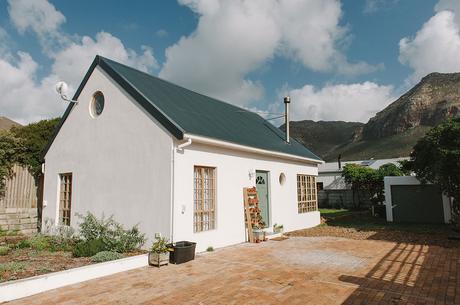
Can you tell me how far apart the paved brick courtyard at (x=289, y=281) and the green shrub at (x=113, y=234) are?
4.34 feet

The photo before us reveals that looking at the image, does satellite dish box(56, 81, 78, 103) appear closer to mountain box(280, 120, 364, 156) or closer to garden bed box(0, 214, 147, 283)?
garden bed box(0, 214, 147, 283)

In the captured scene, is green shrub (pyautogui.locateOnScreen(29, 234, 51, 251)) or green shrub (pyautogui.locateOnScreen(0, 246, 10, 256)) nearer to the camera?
green shrub (pyautogui.locateOnScreen(0, 246, 10, 256))

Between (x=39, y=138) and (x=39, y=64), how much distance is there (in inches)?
Answer: 128

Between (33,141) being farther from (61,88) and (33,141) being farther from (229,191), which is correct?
(229,191)

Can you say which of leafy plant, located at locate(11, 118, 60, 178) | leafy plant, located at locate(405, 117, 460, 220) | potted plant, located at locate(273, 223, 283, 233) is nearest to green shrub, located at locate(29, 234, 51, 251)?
leafy plant, located at locate(11, 118, 60, 178)

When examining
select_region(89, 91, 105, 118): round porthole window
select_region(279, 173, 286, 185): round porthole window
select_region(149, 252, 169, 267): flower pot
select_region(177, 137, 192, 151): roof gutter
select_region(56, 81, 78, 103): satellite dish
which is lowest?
select_region(149, 252, 169, 267): flower pot

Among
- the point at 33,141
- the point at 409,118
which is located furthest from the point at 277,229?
the point at 409,118

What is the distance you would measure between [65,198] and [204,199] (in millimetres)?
5593

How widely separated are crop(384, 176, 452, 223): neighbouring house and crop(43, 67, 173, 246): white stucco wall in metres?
12.6

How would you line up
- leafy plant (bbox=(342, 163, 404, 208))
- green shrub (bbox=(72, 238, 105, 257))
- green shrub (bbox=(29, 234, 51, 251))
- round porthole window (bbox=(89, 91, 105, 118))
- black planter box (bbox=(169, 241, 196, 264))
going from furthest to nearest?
1. leafy plant (bbox=(342, 163, 404, 208))
2. round porthole window (bbox=(89, 91, 105, 118))
3. green shrub (bbox=(29, 234, 51, 251))
4. green shrub (bbox=(72, 238, 105, 257))
5. black planter box (bbox=(169, 241, 196, 264))

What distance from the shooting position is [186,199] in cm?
835

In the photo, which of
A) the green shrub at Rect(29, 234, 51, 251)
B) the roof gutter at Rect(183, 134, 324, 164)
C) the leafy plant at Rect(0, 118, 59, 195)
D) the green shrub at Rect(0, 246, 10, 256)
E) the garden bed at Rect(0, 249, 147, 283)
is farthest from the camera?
the leafy plant at Rect(0, 118, 59, 195)

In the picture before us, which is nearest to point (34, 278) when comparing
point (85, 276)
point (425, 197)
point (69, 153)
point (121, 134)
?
point (85, 276)

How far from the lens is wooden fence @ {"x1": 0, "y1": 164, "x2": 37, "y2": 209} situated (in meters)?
11.9
